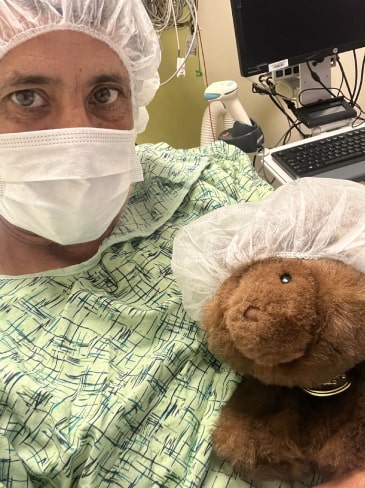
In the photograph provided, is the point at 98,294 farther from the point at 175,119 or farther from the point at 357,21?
the point at 175,119

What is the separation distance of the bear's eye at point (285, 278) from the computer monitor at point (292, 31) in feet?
2.92

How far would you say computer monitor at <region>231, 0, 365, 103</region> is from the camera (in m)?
1.23

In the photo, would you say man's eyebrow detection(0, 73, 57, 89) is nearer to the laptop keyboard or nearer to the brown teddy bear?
the brown teddy bear

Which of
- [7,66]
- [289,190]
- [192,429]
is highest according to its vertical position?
[7,66]

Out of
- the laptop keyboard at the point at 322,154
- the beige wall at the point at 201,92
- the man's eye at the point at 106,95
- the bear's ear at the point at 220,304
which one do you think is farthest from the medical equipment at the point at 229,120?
the bear's ear at the point at 220,304

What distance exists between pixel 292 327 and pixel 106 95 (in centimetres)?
53

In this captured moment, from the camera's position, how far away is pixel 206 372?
28.2 inches

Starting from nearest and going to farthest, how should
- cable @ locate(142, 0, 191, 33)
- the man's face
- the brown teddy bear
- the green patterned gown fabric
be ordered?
the brown teddy bear < the green patterned gown fabric < the man's face < cable @ locate(142, 0, 191, 33)

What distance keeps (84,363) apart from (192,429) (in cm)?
19

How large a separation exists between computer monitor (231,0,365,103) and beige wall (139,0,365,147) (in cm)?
23

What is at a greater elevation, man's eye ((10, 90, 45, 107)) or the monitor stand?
man's eye ((10, 90, 45, 107))

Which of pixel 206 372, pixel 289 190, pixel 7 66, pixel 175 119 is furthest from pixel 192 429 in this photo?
pixel 175 119

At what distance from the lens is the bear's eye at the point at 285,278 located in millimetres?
511

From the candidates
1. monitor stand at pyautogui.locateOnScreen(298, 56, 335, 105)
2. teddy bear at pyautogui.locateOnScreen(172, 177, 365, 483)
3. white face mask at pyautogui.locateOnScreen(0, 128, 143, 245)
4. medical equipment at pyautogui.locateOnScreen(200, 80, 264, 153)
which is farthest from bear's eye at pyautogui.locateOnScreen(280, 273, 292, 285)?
monitor stand at pyautogui.locateOnScreen(298, 56, 335, 105)
